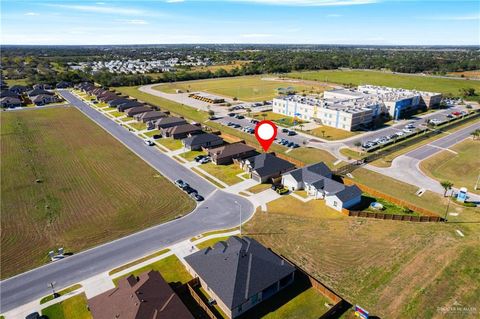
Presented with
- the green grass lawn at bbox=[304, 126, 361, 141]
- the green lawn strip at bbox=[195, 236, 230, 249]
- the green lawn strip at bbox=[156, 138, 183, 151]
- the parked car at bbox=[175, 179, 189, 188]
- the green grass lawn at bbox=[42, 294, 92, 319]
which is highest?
the green grass lawn at bbox=[304, 126, 361, 141]

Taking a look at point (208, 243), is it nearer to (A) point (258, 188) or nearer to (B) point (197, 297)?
(B) point (197, 297)

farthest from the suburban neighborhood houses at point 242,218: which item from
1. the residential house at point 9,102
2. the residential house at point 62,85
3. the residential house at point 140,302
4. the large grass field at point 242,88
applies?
the residential house at point 62,85

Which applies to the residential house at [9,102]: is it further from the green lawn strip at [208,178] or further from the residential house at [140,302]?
the residential house at [140,302]

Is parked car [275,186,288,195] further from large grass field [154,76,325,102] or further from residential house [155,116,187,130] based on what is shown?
large grass field [154,76,325,102]

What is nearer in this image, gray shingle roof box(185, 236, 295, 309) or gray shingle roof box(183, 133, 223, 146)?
gray shingle roof box(185, 236, 295, 309)

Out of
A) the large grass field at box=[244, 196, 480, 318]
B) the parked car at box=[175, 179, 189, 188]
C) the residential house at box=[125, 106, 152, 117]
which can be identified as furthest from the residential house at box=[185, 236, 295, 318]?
the residential house at box=[125, 106, 152, 117]

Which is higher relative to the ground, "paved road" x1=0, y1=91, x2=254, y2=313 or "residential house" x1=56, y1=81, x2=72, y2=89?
"residential house" x1=56, y1=81, x2=72, y2=89

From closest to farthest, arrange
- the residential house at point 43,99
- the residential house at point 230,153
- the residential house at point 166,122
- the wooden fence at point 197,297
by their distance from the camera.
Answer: the wooden fence at point 197,297 < the residential house at point 230,153 < the residential house at point 166,122 < the residential house at point 43,99
